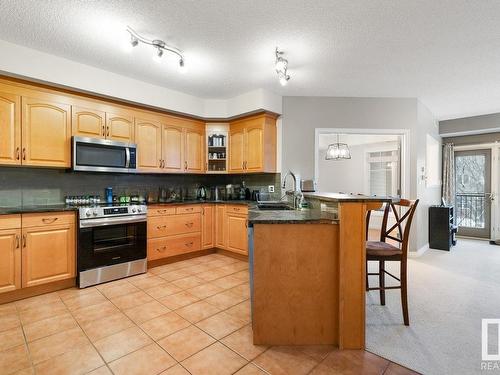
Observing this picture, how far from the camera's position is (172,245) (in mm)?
3697

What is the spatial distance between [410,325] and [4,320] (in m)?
3.43

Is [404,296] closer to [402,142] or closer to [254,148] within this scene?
[254,148]

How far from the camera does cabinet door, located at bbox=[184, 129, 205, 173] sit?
4168 millimetres

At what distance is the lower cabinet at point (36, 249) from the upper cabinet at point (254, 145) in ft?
7.90

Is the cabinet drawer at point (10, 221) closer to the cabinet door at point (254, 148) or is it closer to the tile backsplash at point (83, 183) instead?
the tile backsplash at point (83, 183)

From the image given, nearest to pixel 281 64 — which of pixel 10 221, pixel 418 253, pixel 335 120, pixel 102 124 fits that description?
pixel 335 120

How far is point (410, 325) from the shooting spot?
6.91 ft

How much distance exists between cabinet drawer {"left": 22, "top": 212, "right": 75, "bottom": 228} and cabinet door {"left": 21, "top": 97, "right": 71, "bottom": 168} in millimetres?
594

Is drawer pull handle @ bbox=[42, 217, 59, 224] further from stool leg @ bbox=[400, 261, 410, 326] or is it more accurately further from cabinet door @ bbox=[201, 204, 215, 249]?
stool leg @ bbox=[400, 261, 410, 326]

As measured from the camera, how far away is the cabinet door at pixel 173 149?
3.90 m

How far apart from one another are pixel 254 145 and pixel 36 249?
2.96 m

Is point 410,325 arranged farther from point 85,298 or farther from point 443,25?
point 85,298

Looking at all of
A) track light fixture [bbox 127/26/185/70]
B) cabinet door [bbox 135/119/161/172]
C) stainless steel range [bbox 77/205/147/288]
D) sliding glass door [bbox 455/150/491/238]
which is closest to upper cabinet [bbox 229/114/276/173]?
cabinet door [bbox 135/119/161/172]

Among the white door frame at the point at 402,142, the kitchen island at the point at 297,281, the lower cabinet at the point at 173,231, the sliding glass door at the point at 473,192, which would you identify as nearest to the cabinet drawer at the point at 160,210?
the lower cabinet at the point at 173,231
